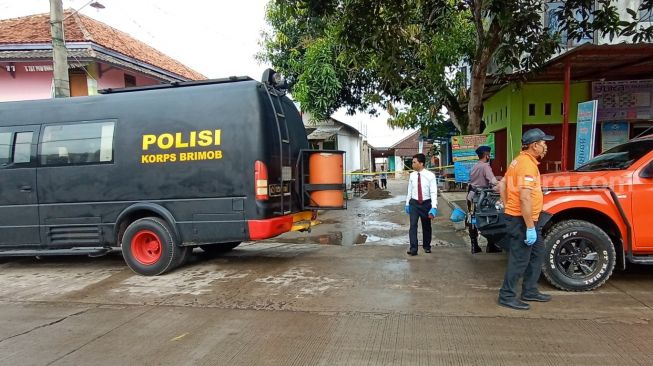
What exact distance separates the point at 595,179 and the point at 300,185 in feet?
13.2

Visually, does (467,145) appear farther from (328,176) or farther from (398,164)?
(398,164)

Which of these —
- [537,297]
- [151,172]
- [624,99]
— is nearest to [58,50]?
[151,172]

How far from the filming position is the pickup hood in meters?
5.45

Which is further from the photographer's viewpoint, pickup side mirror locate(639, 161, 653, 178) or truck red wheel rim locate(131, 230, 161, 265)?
truck red wheel rim locate(131, 230, 161, 265)

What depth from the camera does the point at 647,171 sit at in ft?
17.6

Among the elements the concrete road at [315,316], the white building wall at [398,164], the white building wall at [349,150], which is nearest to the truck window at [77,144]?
the concrete road at [315,316]

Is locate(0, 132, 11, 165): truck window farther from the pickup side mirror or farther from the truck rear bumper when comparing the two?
the pickup side mirror

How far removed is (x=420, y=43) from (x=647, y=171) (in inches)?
255

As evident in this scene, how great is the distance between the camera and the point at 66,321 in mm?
4930

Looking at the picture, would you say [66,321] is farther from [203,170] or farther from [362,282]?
[362,282]

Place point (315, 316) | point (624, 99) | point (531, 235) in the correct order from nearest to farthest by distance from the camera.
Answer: point (531, 235) → point (315, 316) → point (624, 99)

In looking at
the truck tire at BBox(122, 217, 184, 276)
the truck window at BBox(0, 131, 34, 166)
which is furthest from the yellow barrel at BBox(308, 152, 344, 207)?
the truck window at BBox(0, 131, 34, 166)

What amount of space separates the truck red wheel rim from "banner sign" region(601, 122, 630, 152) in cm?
1133

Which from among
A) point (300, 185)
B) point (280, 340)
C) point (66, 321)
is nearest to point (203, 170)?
point (300, 185)
